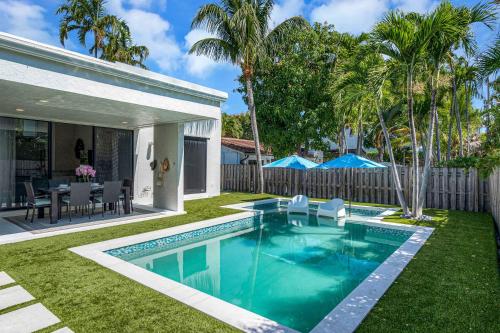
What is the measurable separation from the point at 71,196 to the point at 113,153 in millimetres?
5561

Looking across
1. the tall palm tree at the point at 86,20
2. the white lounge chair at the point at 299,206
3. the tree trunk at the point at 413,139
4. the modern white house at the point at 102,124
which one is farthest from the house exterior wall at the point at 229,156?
the tree trunk at the point at 413,139

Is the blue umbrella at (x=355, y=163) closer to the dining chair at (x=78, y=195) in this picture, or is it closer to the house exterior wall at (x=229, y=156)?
the dining chair at (x=78, y=195)

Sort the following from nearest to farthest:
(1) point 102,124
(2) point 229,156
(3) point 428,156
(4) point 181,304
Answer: (4) point 181,304 → (3) point 428,156 → (1) point 102,124 → (2) point 229,156

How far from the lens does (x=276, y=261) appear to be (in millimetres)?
7828

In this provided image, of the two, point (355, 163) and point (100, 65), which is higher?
point (100, 65)

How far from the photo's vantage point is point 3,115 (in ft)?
37.3

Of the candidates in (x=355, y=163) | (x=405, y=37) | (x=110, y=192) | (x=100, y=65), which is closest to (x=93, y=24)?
(x=110, y=192)

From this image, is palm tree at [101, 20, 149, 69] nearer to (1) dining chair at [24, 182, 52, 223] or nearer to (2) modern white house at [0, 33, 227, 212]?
(2) modern white house at [0, 33, 227, 212]

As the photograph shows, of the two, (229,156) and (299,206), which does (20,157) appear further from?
(229,156)

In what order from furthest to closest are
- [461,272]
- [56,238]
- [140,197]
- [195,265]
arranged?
1. [140,197]
2. [56,238]
3. [195,265]
4. [461,272]

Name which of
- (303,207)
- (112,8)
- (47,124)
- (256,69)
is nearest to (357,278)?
(303,207)

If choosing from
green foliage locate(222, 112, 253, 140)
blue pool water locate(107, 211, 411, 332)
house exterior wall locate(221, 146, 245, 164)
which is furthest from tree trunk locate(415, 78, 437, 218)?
green foliage locate(222, 112, 253, 140)

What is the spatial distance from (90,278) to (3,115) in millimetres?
9624

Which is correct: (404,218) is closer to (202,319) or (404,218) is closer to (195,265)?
(195,265)
